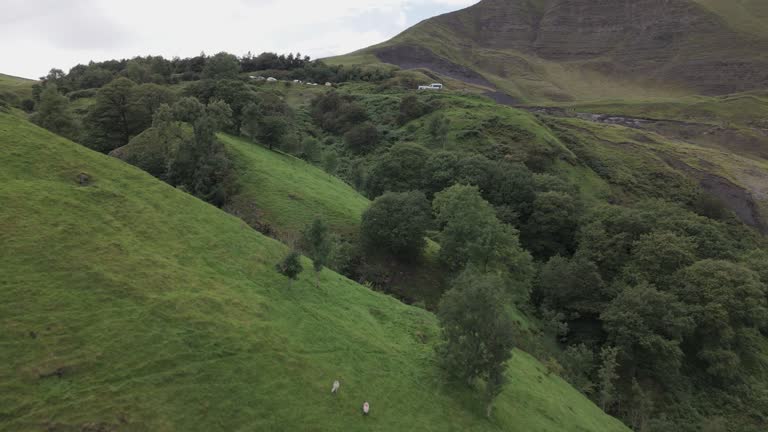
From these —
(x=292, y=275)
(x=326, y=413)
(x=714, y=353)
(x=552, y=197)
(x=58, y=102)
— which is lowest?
(x=714, y=353)

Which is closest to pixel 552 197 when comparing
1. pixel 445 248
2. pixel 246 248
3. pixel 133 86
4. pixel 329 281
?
pixel 445 248

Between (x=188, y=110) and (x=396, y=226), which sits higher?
(x=188, y=110)

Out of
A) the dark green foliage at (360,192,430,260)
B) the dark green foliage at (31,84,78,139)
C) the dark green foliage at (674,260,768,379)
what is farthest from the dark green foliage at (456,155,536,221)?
the dark green foliage at (31,84,78,139)

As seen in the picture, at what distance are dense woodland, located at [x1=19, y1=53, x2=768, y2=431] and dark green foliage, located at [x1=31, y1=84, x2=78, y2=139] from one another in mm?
190

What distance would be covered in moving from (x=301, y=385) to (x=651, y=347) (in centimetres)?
4147

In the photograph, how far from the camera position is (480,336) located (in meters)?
26.6

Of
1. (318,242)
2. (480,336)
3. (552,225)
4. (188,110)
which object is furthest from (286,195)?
(552,225)

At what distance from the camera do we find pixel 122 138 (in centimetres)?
6806

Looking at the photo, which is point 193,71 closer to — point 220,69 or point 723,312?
point 220,69

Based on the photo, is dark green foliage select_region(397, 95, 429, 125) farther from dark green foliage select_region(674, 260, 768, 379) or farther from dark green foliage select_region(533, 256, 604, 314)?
dark green foliage select_region(674, 260, 768, 379)

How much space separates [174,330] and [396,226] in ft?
108

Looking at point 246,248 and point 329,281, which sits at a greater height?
point 246,248

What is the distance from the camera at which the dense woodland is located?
41.5 metres

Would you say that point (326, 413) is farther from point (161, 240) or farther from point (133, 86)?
point (133, 86)
